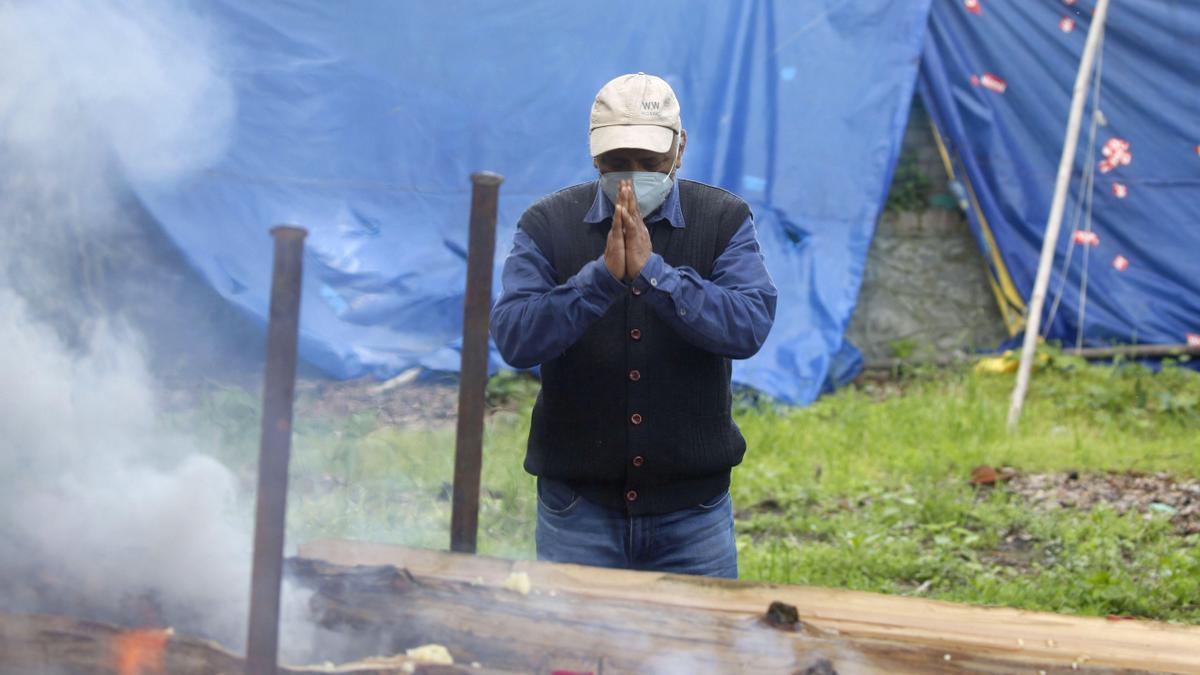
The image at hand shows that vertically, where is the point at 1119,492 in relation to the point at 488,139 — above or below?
below

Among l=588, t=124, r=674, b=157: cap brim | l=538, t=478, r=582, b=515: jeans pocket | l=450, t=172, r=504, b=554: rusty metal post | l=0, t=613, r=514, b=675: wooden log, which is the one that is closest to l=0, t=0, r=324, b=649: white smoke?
l=0, t=613, r=514, b=675: wooden log

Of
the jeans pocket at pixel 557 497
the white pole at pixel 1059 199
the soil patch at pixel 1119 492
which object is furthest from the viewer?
the white pole at pixel 1059 199

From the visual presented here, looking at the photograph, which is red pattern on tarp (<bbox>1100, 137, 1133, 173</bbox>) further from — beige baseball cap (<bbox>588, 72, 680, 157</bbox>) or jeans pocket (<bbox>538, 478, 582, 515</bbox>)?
jeans pocket (<bbox>538, 478, 582, 515</bbox>)

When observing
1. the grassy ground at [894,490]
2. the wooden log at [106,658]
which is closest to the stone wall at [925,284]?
the grassy ground at [894,490]

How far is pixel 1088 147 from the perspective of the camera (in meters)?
6.85

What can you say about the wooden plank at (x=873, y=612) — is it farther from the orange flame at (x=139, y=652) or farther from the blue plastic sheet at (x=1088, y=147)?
the blue plastic sheet at (x=1088, y=147)

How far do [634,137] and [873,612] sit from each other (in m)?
1.07

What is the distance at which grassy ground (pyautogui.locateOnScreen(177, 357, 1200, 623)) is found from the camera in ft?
13.1

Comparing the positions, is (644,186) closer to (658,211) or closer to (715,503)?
(658,211)

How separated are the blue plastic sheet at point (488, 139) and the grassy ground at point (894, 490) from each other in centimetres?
63

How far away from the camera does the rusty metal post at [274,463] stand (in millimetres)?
1764

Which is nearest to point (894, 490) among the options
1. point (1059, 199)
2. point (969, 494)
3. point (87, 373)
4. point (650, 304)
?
point (969, 494)

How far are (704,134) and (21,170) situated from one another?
431cm

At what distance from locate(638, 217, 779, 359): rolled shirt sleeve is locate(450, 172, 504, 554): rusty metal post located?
31 centimetres
